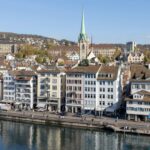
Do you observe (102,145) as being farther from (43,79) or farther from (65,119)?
(43,79)

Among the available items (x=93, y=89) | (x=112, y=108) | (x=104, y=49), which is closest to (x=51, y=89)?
(x=93, y=89)

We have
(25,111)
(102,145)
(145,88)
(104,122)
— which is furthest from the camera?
(25,111)

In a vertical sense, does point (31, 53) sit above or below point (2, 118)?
above

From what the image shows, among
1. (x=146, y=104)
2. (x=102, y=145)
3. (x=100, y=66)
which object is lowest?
(x=102, y=145)

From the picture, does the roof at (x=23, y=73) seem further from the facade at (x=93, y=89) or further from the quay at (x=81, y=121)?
the quay at (x=81, y=121)

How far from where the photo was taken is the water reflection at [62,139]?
5222 cm

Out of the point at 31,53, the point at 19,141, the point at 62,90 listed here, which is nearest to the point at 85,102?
the point at 62,90

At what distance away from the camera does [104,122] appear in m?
62.6

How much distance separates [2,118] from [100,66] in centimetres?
1706

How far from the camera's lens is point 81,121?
64250 mm

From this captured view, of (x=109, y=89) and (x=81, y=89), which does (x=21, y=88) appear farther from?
(x=109, y=89)

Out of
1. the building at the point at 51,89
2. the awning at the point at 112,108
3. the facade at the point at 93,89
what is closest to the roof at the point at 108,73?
the facade at the point at 93,89

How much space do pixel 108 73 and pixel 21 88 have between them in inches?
649

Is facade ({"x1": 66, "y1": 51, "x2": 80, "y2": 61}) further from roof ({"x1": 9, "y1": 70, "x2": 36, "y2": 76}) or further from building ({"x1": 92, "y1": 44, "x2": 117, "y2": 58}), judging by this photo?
roof ({"x1": 9, "y1": 70, "x2": 36, "y2": 76})
